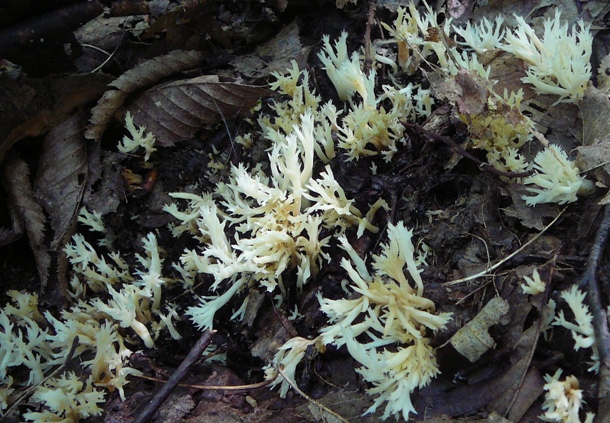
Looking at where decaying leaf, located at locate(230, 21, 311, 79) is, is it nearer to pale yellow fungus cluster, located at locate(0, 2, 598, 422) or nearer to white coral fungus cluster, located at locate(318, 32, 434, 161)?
pale yellow fungus cluster, located at locate(0, 2, 598, 422)

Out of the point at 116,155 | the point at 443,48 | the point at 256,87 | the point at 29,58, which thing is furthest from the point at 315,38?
the point at 29,58

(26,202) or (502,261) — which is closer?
(502,261)

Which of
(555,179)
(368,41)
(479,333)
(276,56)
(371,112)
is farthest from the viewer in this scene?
(276,56)

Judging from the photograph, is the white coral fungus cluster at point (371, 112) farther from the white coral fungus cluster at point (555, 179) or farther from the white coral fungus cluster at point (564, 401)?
the white coral fungus cluster at point (564, 401)

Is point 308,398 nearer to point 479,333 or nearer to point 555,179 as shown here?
point 479,333

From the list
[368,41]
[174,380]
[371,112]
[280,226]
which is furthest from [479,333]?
[368,41]

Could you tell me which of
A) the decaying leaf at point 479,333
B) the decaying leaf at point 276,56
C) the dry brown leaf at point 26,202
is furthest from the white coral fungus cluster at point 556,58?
the dry brown leaf at point 26,202

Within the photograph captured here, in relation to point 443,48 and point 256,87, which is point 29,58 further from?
point 443,48
